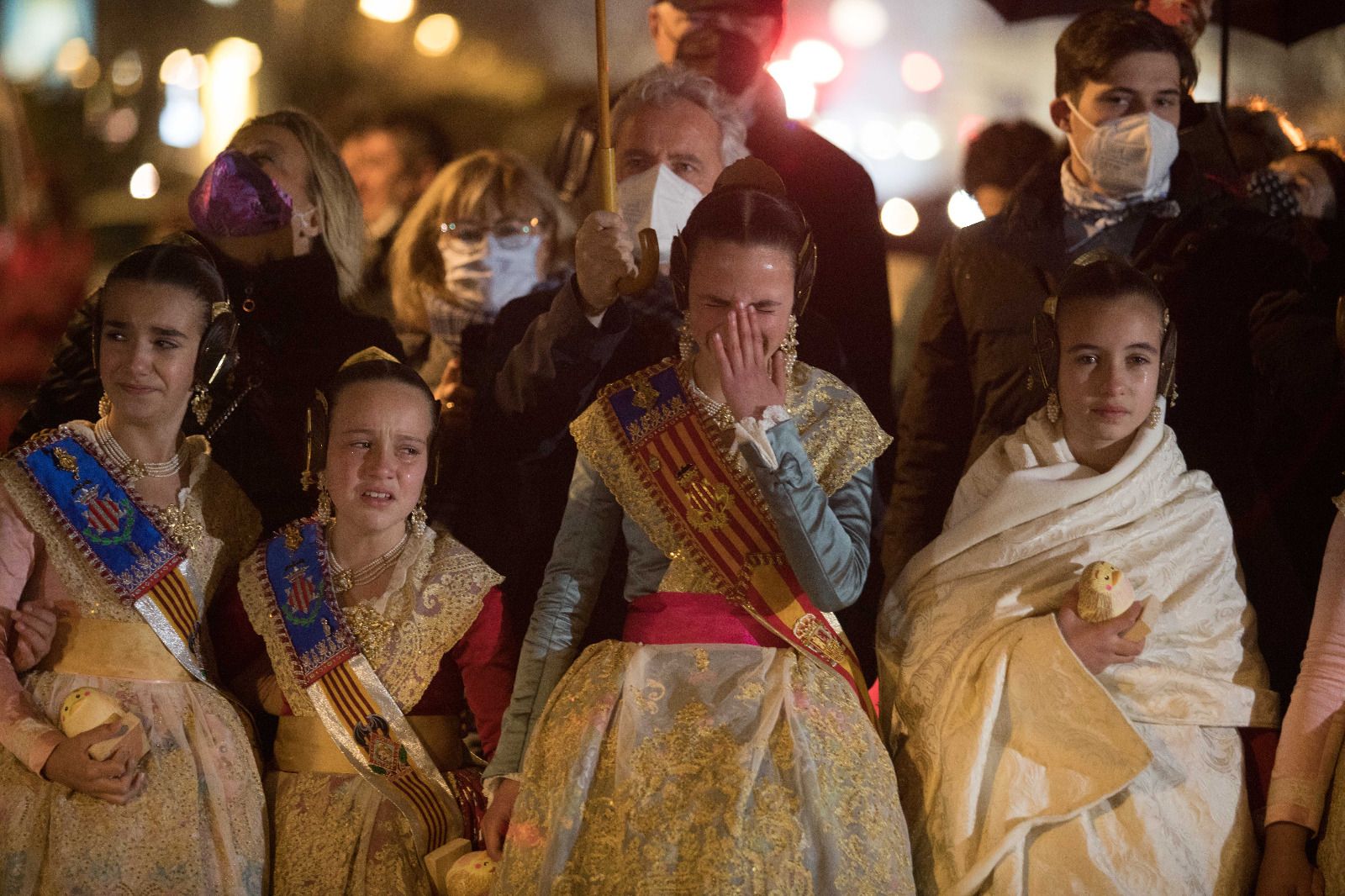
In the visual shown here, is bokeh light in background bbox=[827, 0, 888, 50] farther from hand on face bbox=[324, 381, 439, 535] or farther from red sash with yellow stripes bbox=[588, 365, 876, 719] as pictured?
hand on face bbox=[324, 381, 439, 535]

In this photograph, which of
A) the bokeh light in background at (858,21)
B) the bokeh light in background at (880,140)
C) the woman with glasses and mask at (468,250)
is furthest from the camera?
the bokeh light in background at (880,140)

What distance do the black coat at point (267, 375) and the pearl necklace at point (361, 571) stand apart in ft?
1.69

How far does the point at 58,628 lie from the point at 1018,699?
7.55 ft

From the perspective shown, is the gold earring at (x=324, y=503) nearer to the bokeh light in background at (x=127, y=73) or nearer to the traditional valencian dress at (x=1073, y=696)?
the traditional valencian dress at (x=1073, y=696)

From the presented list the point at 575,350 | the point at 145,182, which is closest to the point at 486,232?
the point at 575,350

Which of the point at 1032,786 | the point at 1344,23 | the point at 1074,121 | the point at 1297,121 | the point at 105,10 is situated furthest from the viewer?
the point at 105,10

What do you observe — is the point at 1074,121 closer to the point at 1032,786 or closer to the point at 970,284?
the point at 970,284

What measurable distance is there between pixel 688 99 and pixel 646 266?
796 mm

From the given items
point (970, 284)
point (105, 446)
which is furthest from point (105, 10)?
point (970, 284)

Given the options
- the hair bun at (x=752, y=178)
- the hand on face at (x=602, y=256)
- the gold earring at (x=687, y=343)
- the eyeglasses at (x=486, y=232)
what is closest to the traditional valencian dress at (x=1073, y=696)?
the gold earring at (x=687, y=343)

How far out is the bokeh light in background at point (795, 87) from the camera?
234 inches

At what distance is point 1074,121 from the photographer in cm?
387

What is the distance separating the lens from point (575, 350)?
347 centimetres

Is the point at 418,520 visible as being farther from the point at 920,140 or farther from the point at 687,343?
the point at 920,140
